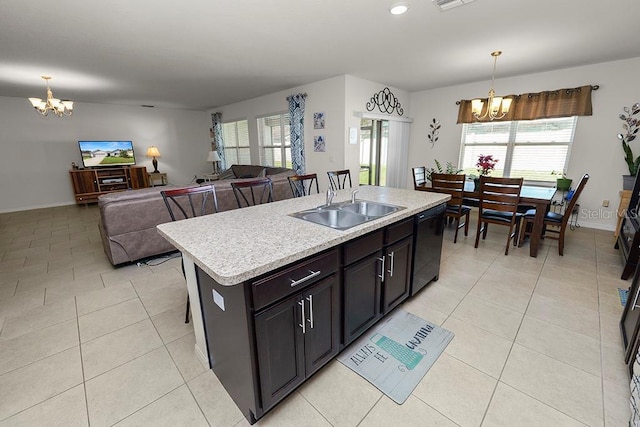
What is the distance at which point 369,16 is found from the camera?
242 centimetres

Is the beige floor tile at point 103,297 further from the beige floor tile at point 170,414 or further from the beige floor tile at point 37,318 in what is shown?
the beige floor tile at point 170,414

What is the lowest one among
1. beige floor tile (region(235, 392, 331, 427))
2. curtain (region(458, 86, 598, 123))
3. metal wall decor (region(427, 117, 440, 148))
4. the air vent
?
beige floor tile (region(235, 392, 331, 427))

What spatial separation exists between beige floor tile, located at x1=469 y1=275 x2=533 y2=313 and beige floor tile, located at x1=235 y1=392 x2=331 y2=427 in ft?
5.83

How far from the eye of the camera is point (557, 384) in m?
1.53

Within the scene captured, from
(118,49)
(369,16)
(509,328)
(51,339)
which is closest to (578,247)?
(509,328)

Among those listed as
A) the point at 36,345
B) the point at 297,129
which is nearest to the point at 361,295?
the point at 36,345

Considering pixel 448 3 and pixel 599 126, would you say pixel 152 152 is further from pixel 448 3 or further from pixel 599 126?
pixel 599 126

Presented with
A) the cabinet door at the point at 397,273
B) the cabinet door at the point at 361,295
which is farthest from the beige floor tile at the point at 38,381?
the cabinet door at the point at 397,273

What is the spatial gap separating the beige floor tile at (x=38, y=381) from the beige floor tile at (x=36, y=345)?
0.23ft

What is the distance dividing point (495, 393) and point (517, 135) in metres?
4.67

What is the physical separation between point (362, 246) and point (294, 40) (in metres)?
2.50

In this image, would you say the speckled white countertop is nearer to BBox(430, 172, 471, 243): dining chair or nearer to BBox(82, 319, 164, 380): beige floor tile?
BBox(82, 319, 164, 380): beige floor tile

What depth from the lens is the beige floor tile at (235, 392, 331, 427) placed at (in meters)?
1.35

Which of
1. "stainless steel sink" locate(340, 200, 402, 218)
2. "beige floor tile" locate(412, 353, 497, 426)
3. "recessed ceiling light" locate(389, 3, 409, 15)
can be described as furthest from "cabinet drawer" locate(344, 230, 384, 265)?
"recessed ceiling light" locate(389, 3, 409, 15)
